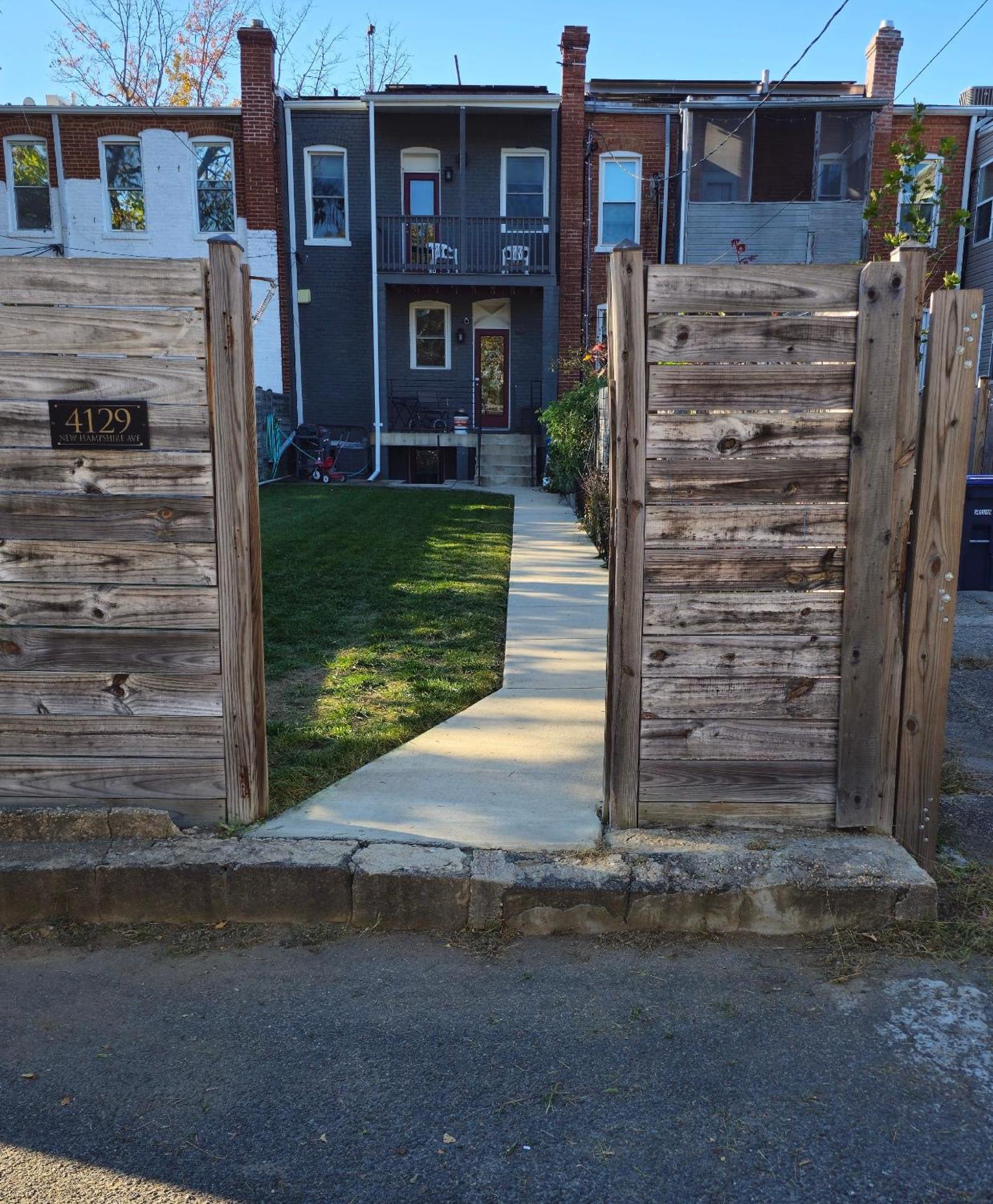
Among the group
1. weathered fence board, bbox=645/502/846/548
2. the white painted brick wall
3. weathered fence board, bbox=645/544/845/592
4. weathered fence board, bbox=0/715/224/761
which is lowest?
weathered fence board, bbox=0/715/224/761

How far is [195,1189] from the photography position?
6.98 feet

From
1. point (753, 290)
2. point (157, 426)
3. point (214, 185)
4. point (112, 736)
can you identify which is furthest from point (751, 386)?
point (214, 185)

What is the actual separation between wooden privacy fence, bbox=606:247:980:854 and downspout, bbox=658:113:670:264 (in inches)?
723

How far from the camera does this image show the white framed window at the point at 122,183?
20.9m

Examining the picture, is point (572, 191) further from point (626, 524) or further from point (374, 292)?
point (626, 524)

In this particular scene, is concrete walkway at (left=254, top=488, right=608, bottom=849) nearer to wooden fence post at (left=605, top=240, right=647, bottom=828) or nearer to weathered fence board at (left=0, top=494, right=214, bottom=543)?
wooden fence post at (left=605, top=240, right=647, bottom=828)

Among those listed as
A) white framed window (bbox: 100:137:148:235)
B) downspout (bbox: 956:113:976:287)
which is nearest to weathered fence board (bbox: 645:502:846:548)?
downspout (bbox: 956:113:976:287)

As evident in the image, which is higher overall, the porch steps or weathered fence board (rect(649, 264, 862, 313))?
weathered fence board (rect(649, 264, 862, 313))

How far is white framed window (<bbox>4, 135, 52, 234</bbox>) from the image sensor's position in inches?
→ 829

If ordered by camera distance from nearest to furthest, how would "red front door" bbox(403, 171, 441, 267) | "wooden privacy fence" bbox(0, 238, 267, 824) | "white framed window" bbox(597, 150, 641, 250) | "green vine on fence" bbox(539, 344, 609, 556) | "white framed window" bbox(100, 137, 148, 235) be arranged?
"wooden privacy fence" bbox(0, 238, 267, 824)
"green vine on fence" bbox(539, 344, 609, 556)
"white framed window" bbox(597, 150, 641, 250)
"white framed window" bbox(100, 137, 148, 235)
"red front door" bbox(403, 171, 441, 267)

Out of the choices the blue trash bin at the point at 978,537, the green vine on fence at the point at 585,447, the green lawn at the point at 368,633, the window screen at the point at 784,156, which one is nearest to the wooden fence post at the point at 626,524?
the green lawn at the point at 368,633

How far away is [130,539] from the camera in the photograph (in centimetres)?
344

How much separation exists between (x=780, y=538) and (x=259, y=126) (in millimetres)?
20100

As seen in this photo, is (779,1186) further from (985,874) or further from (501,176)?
(501,176)
